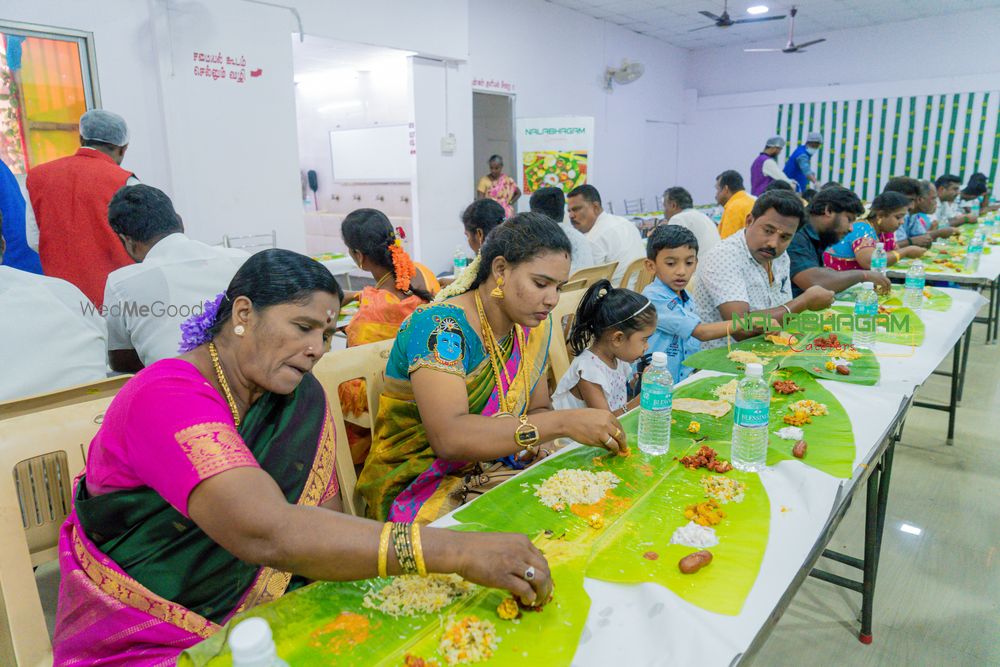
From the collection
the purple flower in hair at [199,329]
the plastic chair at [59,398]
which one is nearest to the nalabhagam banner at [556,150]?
the plastic chair at [59,398]

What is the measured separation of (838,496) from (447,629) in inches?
39.6

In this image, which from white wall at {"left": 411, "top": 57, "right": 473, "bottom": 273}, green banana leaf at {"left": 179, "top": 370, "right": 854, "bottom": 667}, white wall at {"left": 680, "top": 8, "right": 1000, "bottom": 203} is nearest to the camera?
green banana leaf at {"left": 179, "top": 370, "right": 854, "bottom": 667}

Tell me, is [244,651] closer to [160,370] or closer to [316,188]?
[160,370]

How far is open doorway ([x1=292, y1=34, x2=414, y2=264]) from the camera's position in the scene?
9.00 meters

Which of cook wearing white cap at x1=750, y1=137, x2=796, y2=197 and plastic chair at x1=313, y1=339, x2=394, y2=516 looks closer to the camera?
plastic chair at x1=313, y1=339, x2=394, y2=516

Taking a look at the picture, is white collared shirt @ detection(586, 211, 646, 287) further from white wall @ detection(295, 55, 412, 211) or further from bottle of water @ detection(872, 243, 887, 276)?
white wall @ detection(295, 55, 412, 211)

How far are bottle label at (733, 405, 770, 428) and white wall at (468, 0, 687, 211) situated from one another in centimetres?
705

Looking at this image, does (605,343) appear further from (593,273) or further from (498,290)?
(593,273)

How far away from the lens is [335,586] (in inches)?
45.4

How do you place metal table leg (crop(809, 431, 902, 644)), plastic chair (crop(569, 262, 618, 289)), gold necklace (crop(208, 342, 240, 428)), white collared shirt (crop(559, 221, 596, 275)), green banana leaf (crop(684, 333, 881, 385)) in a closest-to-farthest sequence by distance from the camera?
gold necklace (crop(208, 342, 240, 428)) → metal table leg (crop(809, 431, 902, 644)) → green banana leaf (crop(684, 333, 881, 385)) → plastic chair (crop(569, 262, 618, 289)) → white collared shirt (crop(559, 221, 596, 275))

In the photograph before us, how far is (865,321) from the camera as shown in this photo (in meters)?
2.91

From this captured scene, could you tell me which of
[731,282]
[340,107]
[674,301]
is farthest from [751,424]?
[340,107]

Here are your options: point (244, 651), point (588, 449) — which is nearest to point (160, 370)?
point (244, 651)

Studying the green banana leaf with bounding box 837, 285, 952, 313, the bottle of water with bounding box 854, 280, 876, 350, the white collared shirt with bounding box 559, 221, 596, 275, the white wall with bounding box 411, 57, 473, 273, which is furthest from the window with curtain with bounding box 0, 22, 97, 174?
the green banana leaf with bounding box 837, 285, 952, 313
